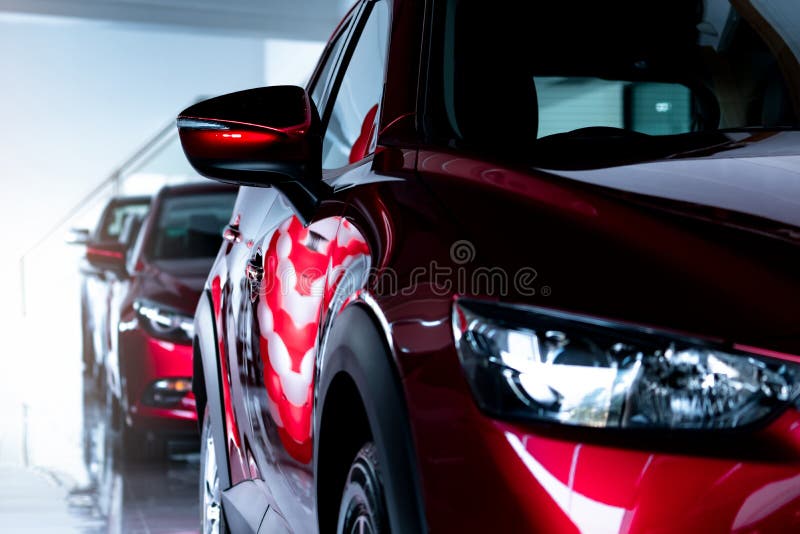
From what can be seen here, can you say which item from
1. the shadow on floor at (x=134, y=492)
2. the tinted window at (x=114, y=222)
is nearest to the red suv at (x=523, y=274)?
the shadow on floor at (x=134, y=492)

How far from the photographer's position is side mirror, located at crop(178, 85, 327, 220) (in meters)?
2.07

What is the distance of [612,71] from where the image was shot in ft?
8.04

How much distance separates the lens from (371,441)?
1694mm

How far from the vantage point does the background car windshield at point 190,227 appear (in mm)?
7238

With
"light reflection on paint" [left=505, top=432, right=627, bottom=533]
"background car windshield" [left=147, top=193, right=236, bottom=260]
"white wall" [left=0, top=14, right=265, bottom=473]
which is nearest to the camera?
"light reflection on paint" [left=505, top=432, right=627, bottom=533]

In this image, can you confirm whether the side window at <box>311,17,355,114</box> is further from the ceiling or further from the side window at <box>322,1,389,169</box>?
the ceiling

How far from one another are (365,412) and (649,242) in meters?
0.50

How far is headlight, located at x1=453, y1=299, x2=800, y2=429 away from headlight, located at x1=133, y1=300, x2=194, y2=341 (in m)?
5.14

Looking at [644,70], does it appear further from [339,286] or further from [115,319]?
[115,319]

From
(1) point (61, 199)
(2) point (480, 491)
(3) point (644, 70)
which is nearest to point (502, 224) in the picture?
(2) point (480, 491)

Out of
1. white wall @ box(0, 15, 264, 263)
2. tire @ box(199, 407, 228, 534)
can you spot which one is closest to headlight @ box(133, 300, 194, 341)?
tire @ box(199, 407, 228, 534)

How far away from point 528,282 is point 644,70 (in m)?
1.18

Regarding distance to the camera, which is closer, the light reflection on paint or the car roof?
the light reflection on paint

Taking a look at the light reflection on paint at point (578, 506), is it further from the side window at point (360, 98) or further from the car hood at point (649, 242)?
the side window at point (360, 98)
